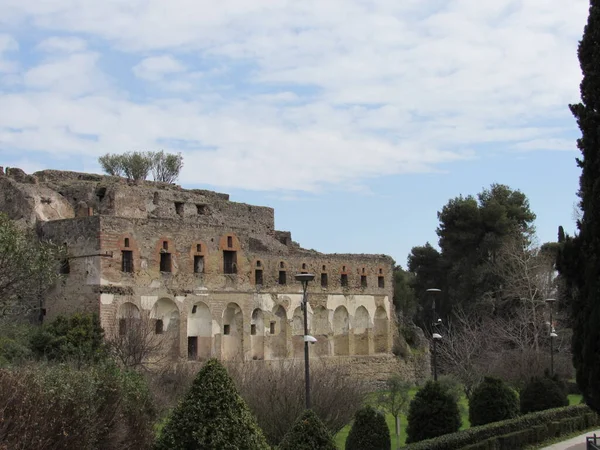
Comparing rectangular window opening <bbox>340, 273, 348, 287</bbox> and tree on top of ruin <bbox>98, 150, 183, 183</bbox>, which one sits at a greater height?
tree on top of ruin <bbox>98, 150, 183, 183</bbox>

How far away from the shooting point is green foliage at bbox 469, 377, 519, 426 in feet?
84.5

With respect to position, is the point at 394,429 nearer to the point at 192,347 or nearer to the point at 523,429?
the point at 523,429

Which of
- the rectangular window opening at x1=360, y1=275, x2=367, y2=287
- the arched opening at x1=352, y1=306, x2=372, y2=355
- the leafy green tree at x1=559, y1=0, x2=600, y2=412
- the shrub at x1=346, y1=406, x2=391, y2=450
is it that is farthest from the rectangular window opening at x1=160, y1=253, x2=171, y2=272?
the leafy green tree at x1=559, y1=0, x2=600, y2=412

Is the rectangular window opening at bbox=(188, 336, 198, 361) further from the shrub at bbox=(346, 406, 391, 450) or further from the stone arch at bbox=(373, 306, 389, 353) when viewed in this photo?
the shrub at bbox=(346, 406, 391, 450)

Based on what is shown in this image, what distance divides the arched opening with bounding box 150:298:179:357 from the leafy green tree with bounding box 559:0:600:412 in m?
21.5

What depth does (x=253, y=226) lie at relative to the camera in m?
50.0

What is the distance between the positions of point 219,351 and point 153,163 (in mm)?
32194

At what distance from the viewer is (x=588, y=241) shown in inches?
668

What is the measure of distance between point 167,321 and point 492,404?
15.5m

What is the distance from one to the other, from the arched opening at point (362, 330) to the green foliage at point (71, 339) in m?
17.8

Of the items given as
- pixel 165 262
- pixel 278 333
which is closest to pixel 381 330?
pixel 278 333

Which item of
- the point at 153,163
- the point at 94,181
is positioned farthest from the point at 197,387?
the point at 153,163

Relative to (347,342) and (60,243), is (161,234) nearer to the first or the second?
(60,243)

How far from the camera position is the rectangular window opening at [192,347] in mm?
37719
